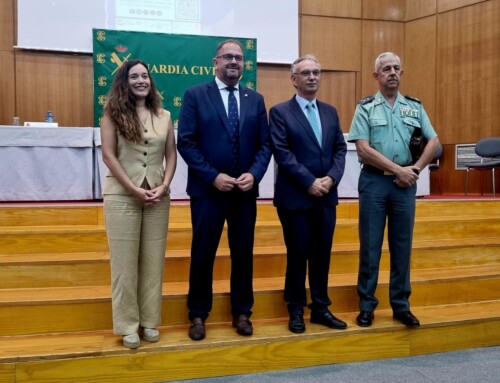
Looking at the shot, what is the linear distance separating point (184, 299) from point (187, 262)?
0.44 metres

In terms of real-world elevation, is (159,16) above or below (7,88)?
above

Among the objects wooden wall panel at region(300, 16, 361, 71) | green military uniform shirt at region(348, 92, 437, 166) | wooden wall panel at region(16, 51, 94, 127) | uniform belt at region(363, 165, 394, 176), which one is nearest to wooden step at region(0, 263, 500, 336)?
uniform belt at region(363, 165, 394, 176)

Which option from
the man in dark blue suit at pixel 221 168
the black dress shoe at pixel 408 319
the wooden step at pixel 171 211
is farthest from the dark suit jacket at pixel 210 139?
the wooden step at pixel 171 211

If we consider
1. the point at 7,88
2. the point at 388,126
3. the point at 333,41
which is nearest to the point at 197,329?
the point at 388,126

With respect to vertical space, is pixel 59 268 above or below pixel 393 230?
below

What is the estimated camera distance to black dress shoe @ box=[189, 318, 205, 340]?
246 centimetres

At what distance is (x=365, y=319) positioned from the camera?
269 cm

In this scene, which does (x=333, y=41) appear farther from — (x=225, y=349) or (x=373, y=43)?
(x=225, y=349)

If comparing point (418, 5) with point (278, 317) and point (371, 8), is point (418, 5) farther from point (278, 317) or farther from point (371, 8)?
point (278, 317)

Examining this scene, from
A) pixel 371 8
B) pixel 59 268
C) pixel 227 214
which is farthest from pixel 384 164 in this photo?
pixel 371 8

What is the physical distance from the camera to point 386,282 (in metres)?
3.12

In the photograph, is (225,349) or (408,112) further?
(408,112)

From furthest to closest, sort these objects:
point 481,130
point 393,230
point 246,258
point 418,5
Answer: point 418,5 → point 481,130 → point 393,230 → point 246,258

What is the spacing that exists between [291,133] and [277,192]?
1.02 feet
